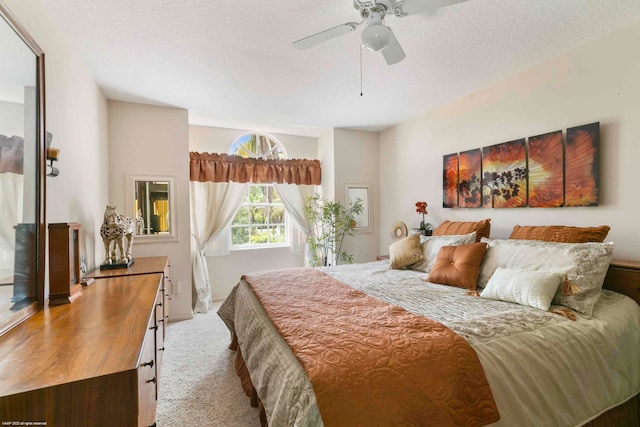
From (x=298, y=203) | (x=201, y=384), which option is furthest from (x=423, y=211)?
(x=201, y=384)

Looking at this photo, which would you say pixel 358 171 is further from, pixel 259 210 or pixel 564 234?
pixel 564 234

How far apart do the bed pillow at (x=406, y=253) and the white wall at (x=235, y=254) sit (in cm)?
218

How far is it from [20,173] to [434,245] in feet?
9.44

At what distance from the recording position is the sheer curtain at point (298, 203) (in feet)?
15.0

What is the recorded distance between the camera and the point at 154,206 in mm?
3398

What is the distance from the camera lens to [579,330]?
4.75 ft

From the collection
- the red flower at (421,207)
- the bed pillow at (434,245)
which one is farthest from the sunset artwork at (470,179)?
the bed pillow at (434,245)

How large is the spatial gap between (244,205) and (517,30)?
3801 millimetres

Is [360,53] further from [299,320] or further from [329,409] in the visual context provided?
[329,409]

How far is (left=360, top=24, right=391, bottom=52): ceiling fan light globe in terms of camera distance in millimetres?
1510

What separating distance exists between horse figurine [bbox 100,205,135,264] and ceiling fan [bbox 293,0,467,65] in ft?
6.93

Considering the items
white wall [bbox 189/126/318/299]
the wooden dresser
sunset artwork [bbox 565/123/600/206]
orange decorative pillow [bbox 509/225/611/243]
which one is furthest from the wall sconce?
sunset artwork [bbox 565/123/600/206]

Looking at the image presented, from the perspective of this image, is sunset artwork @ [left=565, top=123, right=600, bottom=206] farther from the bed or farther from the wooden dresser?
the wooden dresser

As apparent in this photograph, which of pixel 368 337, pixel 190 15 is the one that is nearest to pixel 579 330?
pixel 368 337
